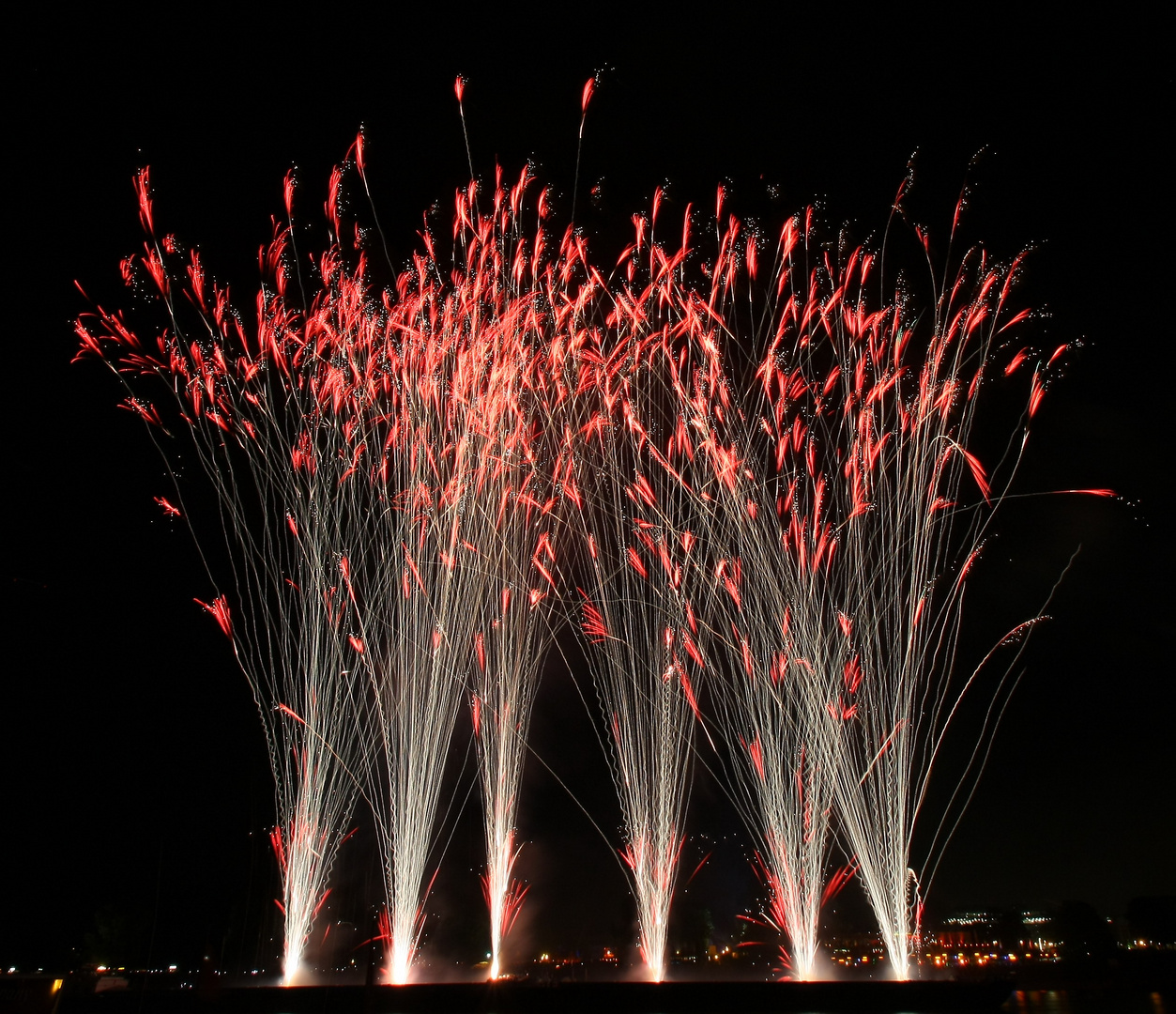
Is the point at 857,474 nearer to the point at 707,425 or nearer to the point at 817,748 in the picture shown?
the point at 707,425

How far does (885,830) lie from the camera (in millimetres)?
14555

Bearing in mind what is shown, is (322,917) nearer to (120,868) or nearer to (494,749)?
(120,868)

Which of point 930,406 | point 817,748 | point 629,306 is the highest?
point 629,306

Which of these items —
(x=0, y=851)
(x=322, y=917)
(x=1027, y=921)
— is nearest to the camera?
(x=0, y=851)

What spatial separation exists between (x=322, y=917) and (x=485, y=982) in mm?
26504

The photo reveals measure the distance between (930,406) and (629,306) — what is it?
18.0ft

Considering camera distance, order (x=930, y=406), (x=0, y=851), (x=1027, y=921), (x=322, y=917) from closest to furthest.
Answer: (x=930, y=406) → (x=0, y=851) → (x=322, y=917) → (x=1027, y=921)

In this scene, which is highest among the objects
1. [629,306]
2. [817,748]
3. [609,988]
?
[629,306]

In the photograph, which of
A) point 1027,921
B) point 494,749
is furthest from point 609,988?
point 1027,921

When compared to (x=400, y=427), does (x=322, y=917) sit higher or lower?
lower

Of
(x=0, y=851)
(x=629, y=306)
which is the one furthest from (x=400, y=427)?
(x=0, y=851)

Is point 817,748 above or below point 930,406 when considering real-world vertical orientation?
below

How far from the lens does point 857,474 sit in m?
14.4

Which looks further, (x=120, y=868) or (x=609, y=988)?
(x=120, y=868)
